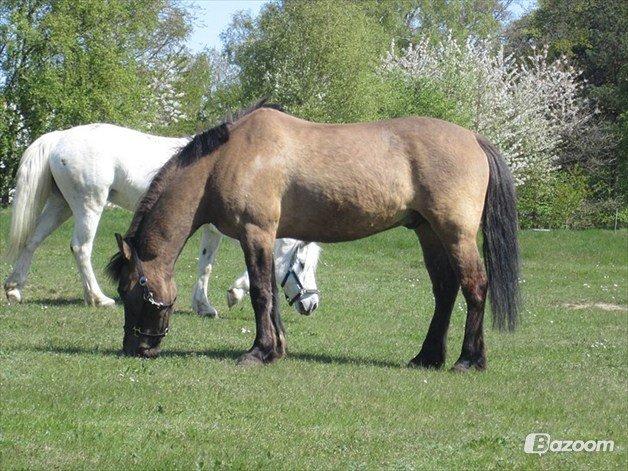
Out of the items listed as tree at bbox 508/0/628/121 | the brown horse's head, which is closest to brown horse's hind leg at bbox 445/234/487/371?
the brown horse's head

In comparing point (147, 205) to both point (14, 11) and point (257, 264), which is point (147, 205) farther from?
point (14, 11)

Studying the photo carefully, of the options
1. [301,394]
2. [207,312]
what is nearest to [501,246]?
[301,394]

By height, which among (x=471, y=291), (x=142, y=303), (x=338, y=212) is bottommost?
(x=142, y=303)

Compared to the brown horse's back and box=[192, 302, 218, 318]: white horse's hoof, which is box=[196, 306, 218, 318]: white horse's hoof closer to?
box=[192, 302, 218, 318]: white horse's hoof

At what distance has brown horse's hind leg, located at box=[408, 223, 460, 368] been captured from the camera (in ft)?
32.5

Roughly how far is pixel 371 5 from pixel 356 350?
5471 centimetres

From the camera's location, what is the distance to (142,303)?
31.1 feet

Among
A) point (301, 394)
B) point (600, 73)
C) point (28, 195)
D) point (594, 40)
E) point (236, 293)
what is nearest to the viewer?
point (301, 394)

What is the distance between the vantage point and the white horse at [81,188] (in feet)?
43.4

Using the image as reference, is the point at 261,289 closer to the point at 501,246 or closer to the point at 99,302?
the point at 501,246

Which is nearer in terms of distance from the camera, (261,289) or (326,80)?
(261,289)

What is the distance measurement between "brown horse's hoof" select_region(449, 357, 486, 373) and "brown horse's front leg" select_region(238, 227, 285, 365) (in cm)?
160

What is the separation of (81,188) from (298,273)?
122 inches

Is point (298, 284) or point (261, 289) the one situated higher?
point (261, 289)
